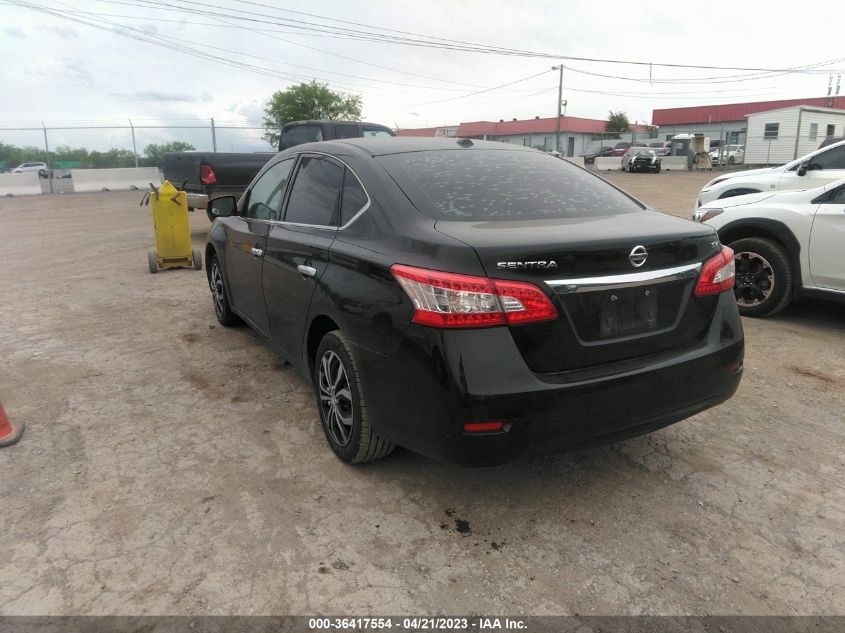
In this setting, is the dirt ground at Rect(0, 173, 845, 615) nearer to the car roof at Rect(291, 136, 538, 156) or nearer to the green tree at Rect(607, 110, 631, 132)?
the car roof at Rect(291, 136, 538, 156)

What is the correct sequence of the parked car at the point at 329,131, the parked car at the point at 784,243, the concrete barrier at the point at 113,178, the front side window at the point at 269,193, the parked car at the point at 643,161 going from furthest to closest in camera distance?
the parked car at the point at 643,161, the concrete barrier at the point at 113,178, the parked car at the point at 329,131, the parked car at the point at 784,243, the front side window at the point at 269,193

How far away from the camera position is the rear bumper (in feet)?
7.68

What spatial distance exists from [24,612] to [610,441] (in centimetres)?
232

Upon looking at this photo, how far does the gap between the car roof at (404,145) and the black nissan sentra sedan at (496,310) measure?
0.03 m

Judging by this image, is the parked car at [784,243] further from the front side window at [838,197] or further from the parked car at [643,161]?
the parked car at [643,161]

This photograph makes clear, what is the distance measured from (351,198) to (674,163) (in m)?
41.6

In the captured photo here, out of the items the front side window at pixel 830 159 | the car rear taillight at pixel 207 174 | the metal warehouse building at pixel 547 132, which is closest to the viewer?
the front side window at pixel 830 159

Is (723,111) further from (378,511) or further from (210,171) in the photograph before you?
(378,511)

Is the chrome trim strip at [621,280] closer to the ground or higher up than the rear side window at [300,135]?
closer to the ground

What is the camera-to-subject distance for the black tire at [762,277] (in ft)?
18.0

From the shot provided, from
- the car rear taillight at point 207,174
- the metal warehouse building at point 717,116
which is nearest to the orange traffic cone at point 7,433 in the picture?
the car rear taillight at point 207,174

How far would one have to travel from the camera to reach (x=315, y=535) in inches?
104

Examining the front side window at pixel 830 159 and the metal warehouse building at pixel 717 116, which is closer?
the front side window at pixel 830 159

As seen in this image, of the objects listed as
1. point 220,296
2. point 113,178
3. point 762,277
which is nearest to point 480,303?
point 220,296
